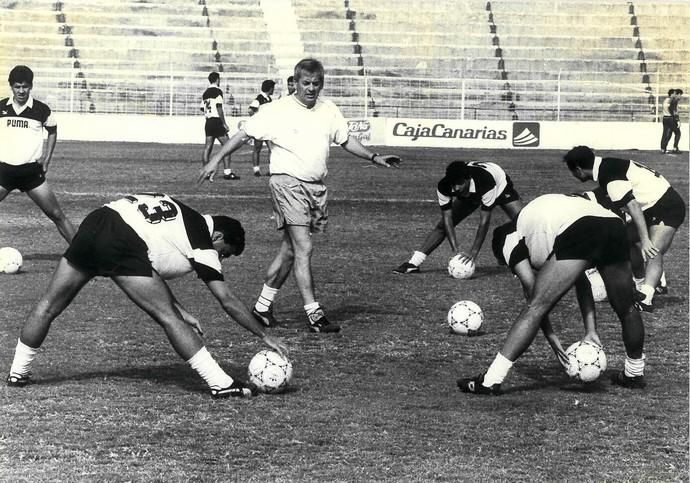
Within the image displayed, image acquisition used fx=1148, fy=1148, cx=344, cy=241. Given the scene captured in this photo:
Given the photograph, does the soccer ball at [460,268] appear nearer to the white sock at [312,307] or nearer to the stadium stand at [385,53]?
the white sock at [312,307]

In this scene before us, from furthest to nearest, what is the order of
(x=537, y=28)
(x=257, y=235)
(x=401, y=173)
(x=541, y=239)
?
(x=537, y=28)
(x=401, y=173)
(x=257, y=235)
(x=541, y=239)

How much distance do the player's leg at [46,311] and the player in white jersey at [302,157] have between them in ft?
7.74

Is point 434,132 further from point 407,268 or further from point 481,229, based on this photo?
point 481,229

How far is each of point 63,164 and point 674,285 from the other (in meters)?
18.6

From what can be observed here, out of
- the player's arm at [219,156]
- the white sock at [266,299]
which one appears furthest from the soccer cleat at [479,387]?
the white sock at [266,299]

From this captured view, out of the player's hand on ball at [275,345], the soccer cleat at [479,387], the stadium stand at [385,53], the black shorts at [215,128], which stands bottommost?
the stadium stand at [385,53]

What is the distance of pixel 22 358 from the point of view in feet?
24.4

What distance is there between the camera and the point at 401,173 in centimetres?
2770

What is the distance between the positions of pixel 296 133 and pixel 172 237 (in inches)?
105

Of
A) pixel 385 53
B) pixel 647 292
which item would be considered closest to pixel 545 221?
pixel 647 292

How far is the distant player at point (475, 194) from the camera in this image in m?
11.8

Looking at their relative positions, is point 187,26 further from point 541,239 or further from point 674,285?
point 541,239

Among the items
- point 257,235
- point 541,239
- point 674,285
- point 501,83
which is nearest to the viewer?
point 541,239

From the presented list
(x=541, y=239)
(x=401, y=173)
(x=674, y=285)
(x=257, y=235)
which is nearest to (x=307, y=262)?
(x=541, y=239)
